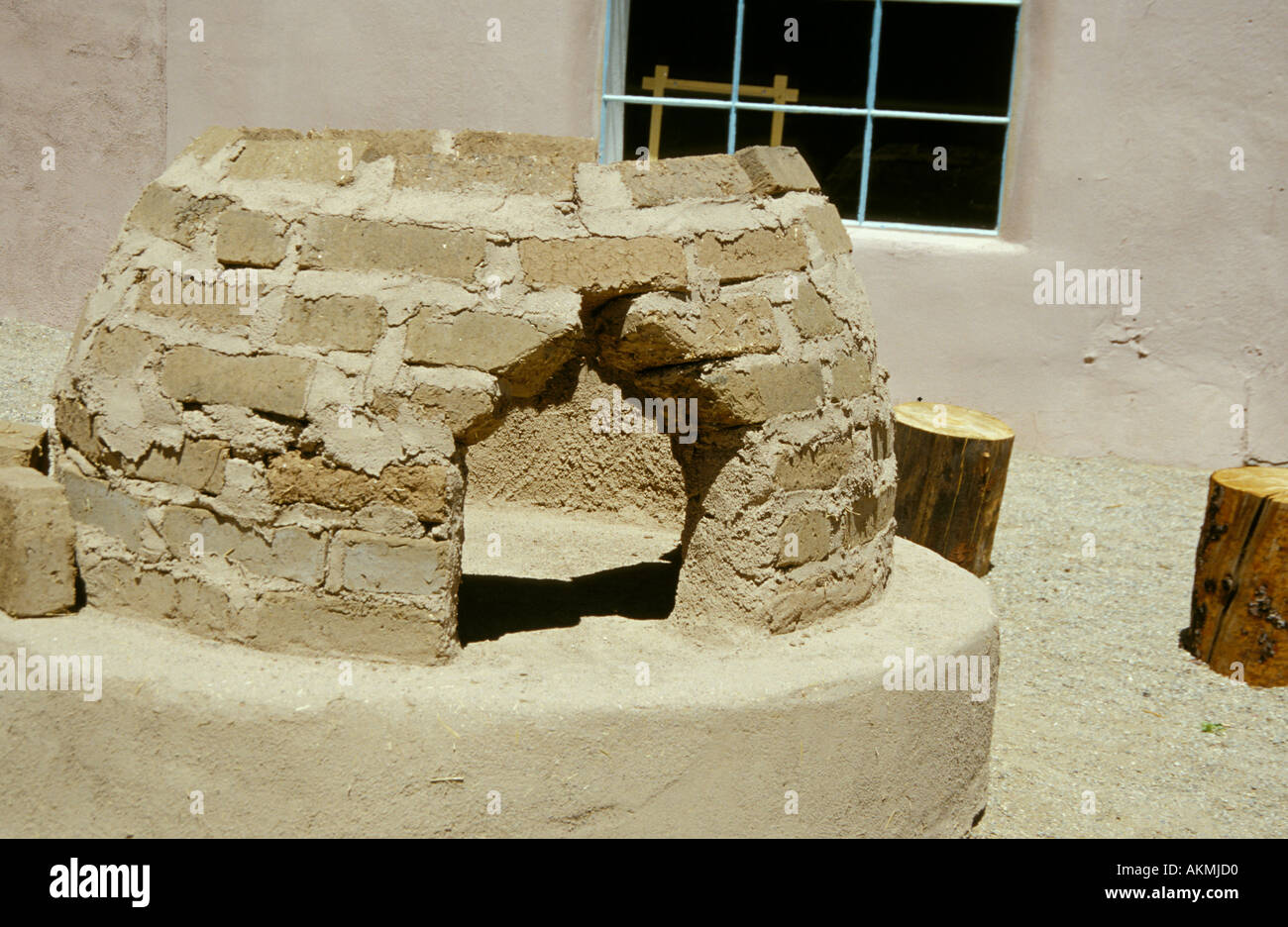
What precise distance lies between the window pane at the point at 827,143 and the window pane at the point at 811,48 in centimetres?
10

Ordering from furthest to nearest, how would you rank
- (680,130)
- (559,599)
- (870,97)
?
(680,130)
(870,97)
(559,599)

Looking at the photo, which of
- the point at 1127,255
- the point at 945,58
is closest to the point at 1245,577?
the point at 1127,255

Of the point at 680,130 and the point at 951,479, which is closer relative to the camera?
the point at 951,479

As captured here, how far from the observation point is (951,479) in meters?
5.43

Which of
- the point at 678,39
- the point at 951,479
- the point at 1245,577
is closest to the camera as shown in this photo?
the point at 1245,577

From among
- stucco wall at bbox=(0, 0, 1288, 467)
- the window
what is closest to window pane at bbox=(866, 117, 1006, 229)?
the window

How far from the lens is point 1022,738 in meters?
4.50

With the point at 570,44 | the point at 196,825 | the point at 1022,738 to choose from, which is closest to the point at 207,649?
the point at 196,825

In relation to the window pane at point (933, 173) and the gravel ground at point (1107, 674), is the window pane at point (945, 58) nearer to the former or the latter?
the window pane at point (933, 173)

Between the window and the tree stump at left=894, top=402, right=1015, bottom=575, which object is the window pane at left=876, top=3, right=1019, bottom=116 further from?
the tree stump at left=894, top=402, right=1015, bottom=575

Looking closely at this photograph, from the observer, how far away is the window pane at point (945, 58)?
22.0 feet

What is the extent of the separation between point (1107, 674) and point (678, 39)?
398 cm

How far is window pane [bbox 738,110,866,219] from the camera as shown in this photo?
7.00m

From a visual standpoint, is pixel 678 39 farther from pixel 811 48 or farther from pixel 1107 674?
pixel 1107 674
